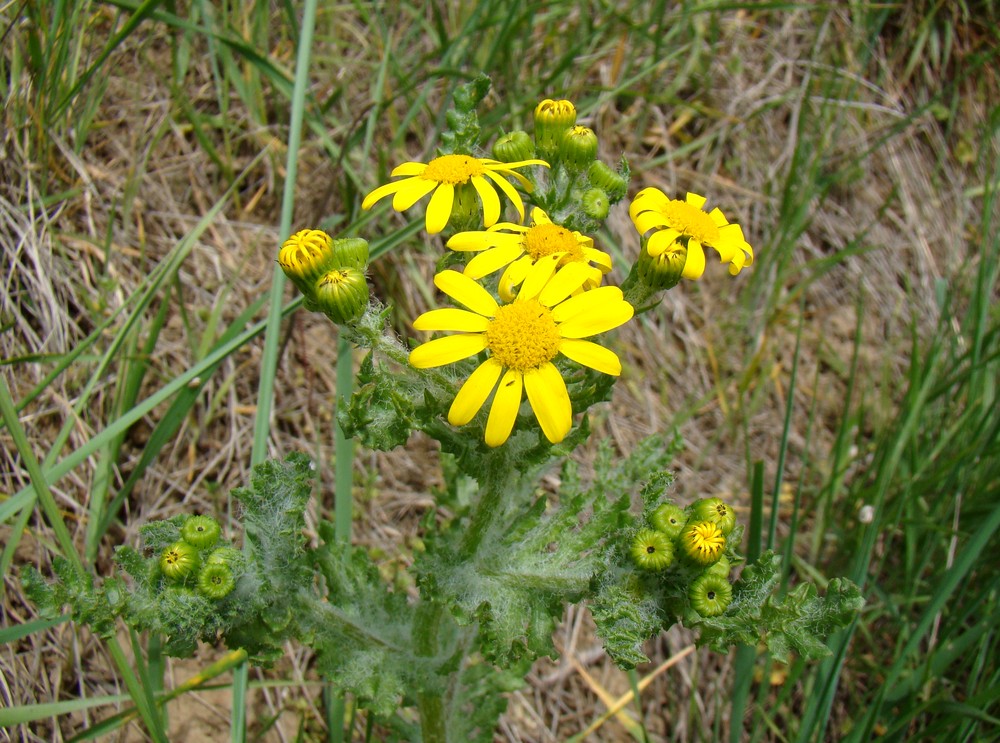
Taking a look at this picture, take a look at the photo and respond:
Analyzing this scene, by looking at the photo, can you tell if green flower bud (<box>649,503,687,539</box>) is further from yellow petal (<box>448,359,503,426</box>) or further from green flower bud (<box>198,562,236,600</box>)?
green flower bud (<box>198,562,236,600</box>)

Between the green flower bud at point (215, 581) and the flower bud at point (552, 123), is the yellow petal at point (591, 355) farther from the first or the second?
the green flower bud at point (215, 581)

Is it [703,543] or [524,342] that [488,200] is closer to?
[524,342]

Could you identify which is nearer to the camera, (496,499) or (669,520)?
(669,520)

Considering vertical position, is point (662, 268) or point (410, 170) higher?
point (410, 170)

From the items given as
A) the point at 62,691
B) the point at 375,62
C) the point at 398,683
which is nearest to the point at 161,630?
the point at 398,683

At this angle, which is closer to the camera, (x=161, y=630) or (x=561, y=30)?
(x=161, y=630)

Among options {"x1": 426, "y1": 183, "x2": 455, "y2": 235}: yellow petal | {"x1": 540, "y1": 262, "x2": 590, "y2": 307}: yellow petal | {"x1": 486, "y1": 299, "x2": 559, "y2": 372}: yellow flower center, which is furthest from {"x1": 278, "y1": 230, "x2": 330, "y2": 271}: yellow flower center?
{"x1": 540, "y1": 262, "x2": 590, "y2": 307}: yellow petal

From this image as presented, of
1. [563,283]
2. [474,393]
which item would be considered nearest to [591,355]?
[563,283]

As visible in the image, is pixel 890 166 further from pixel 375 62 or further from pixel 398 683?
pixel 398 683
